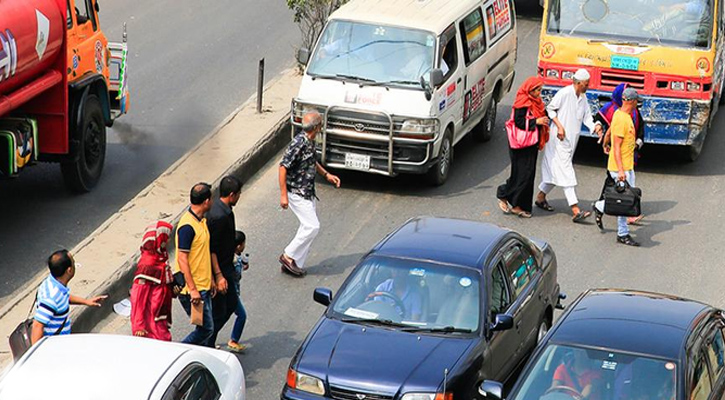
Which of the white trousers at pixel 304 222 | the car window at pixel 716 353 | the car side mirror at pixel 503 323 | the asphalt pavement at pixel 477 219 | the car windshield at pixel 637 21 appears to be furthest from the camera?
the car windshield at pixel 637 21

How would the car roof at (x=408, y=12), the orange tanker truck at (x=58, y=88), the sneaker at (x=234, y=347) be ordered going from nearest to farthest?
the sneaker at (x=234, y=347) < the orange tanker truck at (x=58, y=88) < the car roof at (x=408, y=12)

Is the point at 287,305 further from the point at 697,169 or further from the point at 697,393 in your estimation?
the point at 697,169

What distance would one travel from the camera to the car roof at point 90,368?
788 centimetres

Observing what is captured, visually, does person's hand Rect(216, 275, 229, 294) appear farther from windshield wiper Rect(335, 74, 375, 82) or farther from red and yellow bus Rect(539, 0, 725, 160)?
red and yellow bus Rect(539, 0, 725, 160)

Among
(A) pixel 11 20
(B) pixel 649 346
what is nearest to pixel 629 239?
(B) pixel 649 346

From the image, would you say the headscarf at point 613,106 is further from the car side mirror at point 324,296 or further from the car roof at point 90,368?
the car roof at point 90,368

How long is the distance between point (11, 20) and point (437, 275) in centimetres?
551

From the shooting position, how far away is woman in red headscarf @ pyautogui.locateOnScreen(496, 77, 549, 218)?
15023 mm

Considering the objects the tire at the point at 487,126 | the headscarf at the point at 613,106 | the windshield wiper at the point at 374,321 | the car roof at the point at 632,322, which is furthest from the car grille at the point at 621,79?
the windshield wiper at the point at 374,321

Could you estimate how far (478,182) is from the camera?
16.7 meters

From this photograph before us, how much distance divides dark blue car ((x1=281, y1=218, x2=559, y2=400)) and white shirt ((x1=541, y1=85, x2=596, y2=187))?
393 centimetres

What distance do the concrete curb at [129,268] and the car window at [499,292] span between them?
386cm

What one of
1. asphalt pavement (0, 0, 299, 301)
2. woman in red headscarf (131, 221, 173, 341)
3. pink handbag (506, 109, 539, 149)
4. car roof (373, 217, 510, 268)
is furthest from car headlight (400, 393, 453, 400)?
pink handbag (506, 109, 539, 149)

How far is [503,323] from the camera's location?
393 inches
